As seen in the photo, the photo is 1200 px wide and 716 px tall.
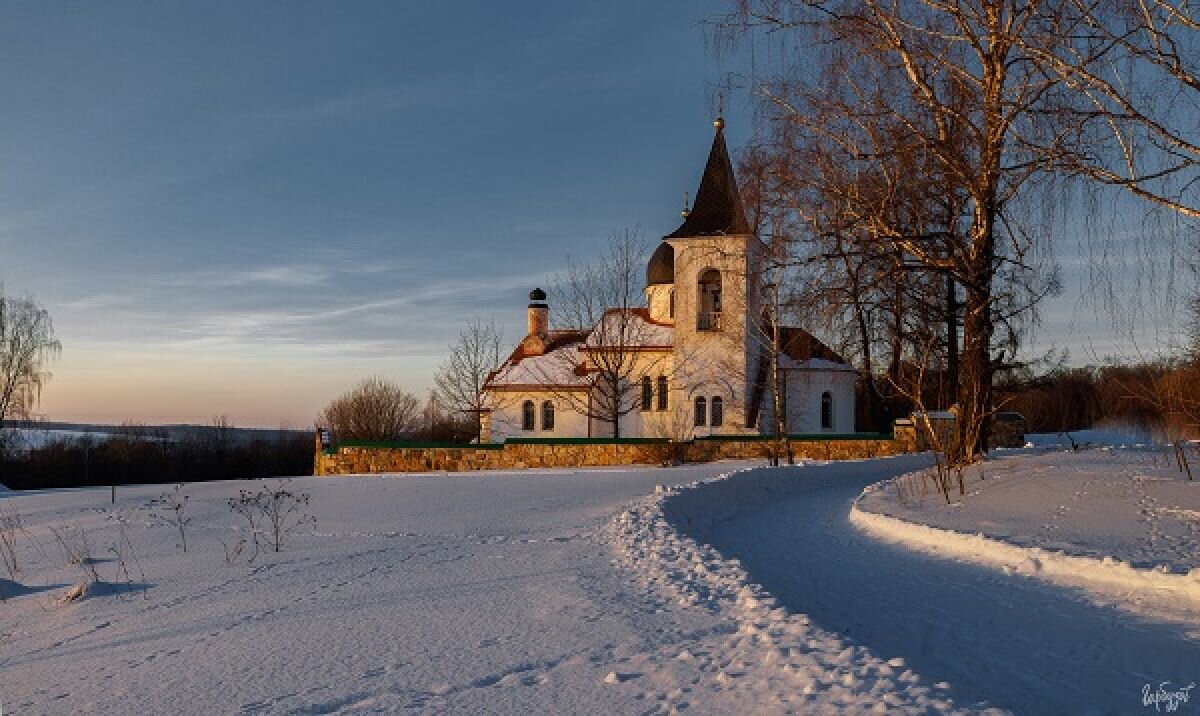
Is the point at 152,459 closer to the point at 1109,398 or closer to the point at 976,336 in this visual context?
the point at 1109,398

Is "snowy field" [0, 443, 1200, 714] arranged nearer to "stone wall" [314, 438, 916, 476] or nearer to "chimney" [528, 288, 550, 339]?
"stone wall" [314, 438, 916, 476]

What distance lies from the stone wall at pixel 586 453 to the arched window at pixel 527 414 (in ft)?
32.5

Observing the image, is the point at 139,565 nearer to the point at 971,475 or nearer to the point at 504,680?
the point at 504,680

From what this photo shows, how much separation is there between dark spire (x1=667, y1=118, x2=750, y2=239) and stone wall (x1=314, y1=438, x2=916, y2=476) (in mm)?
9439

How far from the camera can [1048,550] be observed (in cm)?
960

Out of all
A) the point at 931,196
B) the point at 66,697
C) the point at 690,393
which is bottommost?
the point at 66,697

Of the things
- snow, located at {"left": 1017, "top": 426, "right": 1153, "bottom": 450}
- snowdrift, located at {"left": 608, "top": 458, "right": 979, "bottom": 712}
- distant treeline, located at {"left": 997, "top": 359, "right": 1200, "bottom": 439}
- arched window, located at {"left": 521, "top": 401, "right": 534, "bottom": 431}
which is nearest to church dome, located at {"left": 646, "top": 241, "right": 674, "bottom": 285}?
arched window, located at {"left": 521, "top": 401, "right": 534, "bottom": 431}

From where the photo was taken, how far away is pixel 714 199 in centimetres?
3747

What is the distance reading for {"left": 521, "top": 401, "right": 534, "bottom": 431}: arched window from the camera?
40594mm

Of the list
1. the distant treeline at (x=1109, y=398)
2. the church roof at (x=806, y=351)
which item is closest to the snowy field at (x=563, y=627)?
the distant treeline at (x=1109, y=398)

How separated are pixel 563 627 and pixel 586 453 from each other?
23.3m

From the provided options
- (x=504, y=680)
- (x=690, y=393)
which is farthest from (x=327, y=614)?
(x=690, y=393)

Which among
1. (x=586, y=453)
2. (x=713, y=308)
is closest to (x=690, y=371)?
(x=713, y=308)

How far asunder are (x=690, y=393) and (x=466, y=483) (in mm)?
17796
